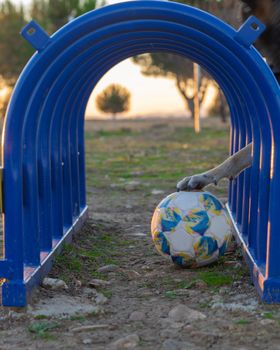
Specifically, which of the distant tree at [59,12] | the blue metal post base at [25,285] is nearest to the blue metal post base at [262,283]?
the blue metal post base at [25,285]

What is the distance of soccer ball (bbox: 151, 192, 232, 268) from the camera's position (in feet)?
15.0

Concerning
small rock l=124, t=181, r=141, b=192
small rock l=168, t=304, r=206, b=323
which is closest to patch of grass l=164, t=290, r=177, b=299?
small rock l=168, t=304, r=206, b=323

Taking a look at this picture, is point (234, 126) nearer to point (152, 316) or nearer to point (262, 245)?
point (262, 245)

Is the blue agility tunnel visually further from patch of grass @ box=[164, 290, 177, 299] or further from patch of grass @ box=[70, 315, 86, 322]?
patch of grass @ box=[164, 290, 177, 299]

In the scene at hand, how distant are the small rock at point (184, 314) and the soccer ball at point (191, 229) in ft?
2.68

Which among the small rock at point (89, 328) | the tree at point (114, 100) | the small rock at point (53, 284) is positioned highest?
the tree at point (114, 100)

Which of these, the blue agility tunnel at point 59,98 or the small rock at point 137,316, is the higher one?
the blue agility tunnel at point 59,98

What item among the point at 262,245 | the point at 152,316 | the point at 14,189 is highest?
the point at 14,189

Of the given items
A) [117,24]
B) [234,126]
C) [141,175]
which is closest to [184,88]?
[141,175]

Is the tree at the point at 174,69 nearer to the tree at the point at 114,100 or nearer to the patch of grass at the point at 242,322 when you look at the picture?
the tree at the point at 114,100

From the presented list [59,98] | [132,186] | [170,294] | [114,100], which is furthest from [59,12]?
[170,294]

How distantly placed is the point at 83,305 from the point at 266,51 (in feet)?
7.46

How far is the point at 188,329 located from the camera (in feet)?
11.5

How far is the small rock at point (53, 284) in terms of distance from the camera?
166 inches
